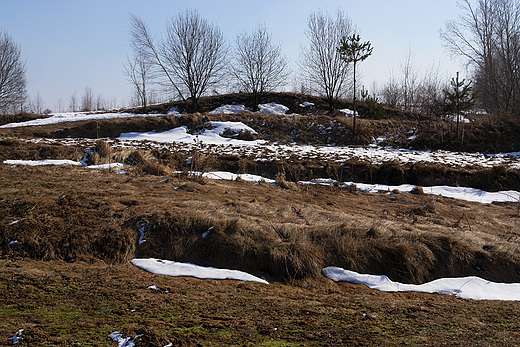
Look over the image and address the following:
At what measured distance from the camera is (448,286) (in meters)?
5.33

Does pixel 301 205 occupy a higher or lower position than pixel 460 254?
higher

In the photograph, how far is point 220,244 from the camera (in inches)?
231

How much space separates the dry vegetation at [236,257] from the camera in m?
3.26

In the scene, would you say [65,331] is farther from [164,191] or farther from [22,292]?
[164,191]

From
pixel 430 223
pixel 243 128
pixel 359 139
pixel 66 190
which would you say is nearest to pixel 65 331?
pixel 66 190

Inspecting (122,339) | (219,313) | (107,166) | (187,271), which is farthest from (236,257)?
(107,166)

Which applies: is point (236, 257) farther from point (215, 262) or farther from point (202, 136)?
point (202, 136)

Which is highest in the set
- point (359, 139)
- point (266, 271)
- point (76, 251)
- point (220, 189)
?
point (359, 139)

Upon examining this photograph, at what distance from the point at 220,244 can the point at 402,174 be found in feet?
33.0

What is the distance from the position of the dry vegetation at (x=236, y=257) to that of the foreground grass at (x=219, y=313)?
0.06ft

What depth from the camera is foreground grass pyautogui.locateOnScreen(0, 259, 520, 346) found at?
3032 mm

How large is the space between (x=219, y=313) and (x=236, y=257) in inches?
81.5

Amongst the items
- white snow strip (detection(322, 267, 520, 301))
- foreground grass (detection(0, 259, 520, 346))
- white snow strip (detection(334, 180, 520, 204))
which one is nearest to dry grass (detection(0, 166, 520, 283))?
white snow strip (detection(322, 267, 520, 301))

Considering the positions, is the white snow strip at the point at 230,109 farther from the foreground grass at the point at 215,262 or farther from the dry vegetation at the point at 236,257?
the foreground grass at the point at 215,262
